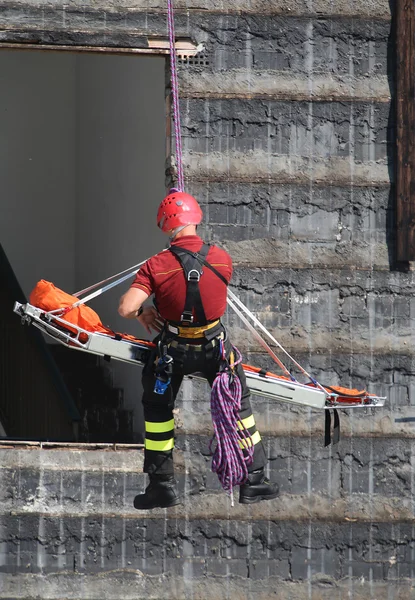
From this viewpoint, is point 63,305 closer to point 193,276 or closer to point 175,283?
point 175,283

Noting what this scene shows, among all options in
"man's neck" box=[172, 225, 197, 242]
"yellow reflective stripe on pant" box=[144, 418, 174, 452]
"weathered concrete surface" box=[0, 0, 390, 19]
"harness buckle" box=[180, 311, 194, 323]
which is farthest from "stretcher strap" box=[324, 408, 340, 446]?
"weathered concrete surface" box=[0, 0, 390, 19]

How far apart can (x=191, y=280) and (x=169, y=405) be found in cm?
87

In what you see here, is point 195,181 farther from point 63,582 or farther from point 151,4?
point 63,582

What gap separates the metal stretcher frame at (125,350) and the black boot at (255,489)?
536 mm

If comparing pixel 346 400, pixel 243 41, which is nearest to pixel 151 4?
pixel 243 41

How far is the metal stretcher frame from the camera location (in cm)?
709

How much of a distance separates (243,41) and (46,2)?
159cm

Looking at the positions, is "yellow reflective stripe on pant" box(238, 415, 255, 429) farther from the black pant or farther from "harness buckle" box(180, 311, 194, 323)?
"harness buckle" box(180, 311, 194, 323)

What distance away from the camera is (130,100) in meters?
12.9

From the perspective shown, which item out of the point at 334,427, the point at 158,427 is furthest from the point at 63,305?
the point at 334,427

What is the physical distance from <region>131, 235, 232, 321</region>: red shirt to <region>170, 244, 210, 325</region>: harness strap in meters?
0.02

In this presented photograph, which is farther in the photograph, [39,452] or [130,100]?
[130,100]

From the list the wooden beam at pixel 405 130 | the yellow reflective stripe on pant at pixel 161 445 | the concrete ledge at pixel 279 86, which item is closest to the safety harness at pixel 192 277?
the yellow reflective stripe on pant at pixel 161 445

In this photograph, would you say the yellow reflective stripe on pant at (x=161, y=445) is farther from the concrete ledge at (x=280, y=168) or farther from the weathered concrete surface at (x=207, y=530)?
the concrete ledge at (x=280, y=168)
